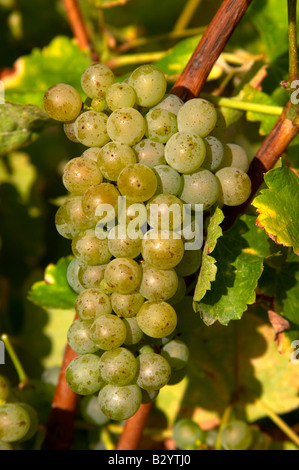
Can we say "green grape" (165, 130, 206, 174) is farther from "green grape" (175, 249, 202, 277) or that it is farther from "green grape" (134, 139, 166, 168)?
"green grape" (175, 249, 202, 277)

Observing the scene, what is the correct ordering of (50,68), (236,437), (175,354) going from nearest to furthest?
(175,354) → (236,437) → (50,68)

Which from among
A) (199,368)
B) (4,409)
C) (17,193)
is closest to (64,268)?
(4,409)

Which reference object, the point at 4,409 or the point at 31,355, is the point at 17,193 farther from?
the point at 4,409

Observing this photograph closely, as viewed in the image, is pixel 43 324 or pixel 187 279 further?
pixel 43 324

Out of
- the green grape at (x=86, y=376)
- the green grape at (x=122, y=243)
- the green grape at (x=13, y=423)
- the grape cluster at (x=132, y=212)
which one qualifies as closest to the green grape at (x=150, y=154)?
the grape cluster at (x=132, y=212)

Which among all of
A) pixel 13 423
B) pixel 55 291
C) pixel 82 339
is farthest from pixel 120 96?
pixel 13 423

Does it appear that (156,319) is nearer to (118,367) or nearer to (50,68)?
(118,367)

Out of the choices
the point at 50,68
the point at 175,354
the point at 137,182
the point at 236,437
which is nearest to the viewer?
the point at 137,182
